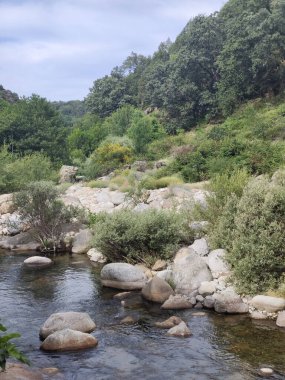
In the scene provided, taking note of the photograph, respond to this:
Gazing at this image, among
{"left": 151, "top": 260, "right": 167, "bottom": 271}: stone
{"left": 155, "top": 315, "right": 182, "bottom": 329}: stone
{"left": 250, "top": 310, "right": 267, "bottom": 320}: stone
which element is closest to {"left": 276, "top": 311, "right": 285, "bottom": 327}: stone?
{"left": 250, "top": 310, "right": 267, "bottom": 320}: stone

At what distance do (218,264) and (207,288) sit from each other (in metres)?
1.16

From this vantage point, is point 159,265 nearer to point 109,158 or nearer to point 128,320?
point 128,320

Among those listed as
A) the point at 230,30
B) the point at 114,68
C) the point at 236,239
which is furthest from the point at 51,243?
the point at 114,68

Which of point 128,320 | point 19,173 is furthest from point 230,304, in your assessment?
point 19,173

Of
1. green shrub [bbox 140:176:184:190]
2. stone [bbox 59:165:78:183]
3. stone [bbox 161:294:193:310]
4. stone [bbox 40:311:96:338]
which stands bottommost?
stone [bbox 161:294:193:310]

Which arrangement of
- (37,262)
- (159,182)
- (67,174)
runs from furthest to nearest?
(67,174) < (159,182) < (37,262)

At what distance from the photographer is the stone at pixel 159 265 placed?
14.5 meters

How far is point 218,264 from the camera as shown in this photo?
44.5 feet

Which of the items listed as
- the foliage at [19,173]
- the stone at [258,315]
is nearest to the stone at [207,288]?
the stone at [258,315]

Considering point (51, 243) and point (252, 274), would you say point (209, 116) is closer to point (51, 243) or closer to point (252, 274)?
point (51, 243)

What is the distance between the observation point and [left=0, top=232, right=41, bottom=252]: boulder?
784 inches

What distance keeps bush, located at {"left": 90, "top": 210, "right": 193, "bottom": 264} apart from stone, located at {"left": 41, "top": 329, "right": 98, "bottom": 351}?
219 inches

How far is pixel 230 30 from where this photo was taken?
164ft

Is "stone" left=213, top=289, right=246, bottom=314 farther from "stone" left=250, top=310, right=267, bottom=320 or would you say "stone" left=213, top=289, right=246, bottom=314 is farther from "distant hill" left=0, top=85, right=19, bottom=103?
"distant hill" left=0, top=85, right=19, bottom=103
